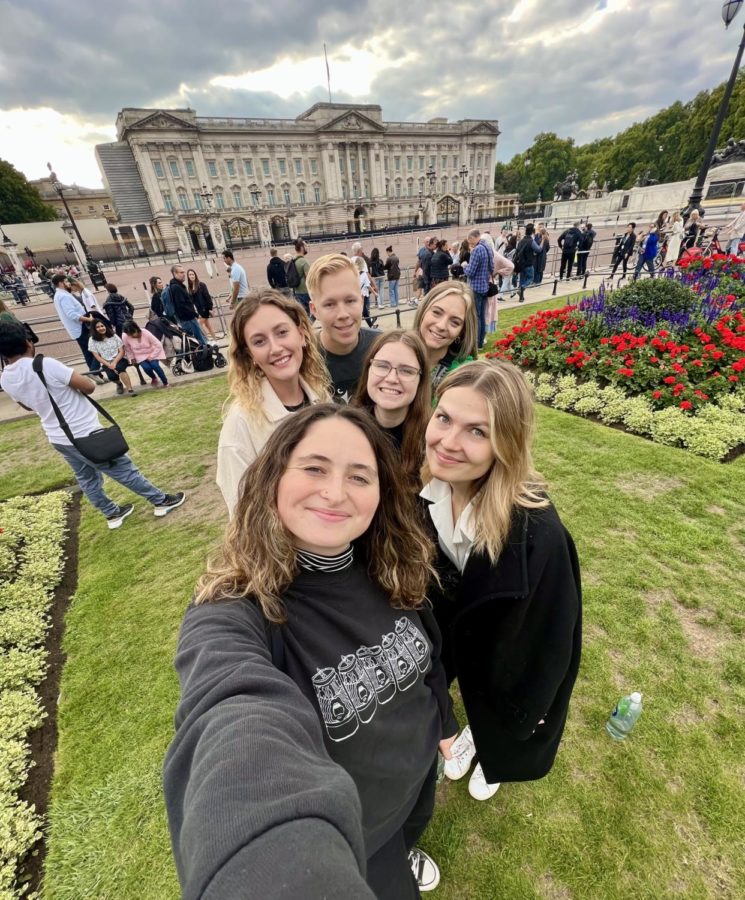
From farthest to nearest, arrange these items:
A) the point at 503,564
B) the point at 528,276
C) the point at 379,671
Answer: the point at 528,276 < the point at 503,564 < the point at 379,671

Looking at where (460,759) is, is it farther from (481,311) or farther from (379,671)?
(481,311)

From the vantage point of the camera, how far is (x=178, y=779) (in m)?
0.88

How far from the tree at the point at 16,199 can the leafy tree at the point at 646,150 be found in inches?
3466

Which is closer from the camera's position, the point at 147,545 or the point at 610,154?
the point at 147,545

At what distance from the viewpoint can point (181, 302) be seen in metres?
9.61

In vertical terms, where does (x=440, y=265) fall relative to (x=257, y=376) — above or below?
below

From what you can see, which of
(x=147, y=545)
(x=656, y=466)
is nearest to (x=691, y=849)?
(x=656, y=466)

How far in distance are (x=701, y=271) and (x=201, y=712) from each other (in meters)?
12.5

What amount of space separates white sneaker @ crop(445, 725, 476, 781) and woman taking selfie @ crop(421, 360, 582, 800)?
0.52 metres

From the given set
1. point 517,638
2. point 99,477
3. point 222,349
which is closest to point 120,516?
point 99,477

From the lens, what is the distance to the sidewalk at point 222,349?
8.62 meters

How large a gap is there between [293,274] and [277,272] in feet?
3.48

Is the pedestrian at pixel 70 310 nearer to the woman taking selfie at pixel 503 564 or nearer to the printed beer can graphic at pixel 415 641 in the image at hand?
the woman taking selfie at pixel 503 564

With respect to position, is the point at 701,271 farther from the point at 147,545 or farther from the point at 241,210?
the point at 241,210
